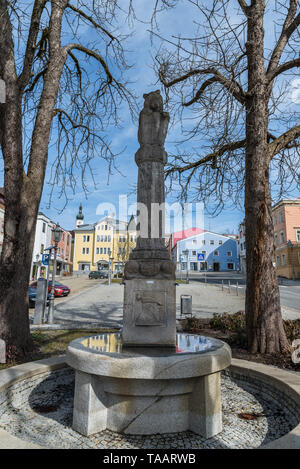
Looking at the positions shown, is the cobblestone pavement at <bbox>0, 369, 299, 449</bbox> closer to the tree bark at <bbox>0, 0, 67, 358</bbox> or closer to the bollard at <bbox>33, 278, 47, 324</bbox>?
the tree bark at <bbox>0, 0, 67, 358</bbox>

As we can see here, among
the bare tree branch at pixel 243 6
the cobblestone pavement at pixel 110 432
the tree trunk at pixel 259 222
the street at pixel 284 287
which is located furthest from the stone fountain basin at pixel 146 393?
the street at pixel 284 287

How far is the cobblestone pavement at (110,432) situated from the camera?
9.60 feet

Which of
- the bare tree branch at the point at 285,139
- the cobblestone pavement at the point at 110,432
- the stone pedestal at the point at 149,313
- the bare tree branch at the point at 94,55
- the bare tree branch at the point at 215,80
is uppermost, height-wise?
the bare tree branch at the point at 94,55

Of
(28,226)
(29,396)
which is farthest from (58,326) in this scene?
(29,396)

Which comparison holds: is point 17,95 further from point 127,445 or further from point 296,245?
point 296,245

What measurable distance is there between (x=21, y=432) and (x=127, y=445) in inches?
45.4

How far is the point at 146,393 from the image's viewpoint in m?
3.01

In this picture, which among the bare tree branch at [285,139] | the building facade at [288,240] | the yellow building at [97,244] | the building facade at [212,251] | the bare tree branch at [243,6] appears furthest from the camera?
the building facade at [212,251]

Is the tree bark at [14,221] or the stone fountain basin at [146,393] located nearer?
the stone fountain basin at [146,393]

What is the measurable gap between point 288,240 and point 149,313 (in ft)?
137

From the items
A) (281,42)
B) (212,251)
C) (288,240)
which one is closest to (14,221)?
(281,42)

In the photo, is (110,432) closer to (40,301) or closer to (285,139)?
(285,139)

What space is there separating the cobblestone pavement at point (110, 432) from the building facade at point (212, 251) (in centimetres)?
6110

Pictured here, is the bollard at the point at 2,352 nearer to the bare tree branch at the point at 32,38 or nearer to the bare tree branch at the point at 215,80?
the bare tree branch at the point at 32,38
